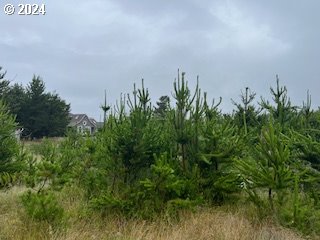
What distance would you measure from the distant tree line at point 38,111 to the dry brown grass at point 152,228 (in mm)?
35944

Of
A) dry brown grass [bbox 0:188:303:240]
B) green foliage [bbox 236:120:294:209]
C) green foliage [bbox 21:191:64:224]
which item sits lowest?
dry brown grass [bbox 0:188:303:240]

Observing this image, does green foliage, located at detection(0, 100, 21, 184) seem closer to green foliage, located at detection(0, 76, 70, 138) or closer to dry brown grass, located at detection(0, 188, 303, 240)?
dry brown grass, located at detection(0, 188, 303, 240)

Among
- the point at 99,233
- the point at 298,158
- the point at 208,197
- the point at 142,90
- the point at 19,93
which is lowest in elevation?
the point at 99,233

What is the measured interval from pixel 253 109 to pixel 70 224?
35.1ft

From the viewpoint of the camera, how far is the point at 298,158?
6879 mm

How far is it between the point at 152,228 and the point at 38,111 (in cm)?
3843

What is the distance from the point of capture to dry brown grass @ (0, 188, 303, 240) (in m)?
5.45

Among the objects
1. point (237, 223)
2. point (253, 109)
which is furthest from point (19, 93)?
point (237, 223)

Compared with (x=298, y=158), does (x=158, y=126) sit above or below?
above

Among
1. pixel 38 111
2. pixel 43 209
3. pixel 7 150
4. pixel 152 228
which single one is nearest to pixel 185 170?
pixel 152 228

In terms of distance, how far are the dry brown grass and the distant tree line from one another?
118 feet

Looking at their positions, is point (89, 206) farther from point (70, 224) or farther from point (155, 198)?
point (155, 198)

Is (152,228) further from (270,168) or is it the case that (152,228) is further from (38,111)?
(38,111)

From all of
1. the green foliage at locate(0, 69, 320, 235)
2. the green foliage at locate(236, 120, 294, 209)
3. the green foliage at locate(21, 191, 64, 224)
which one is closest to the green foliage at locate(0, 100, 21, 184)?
the green foliage at locate(0, 69, 320, 235)
